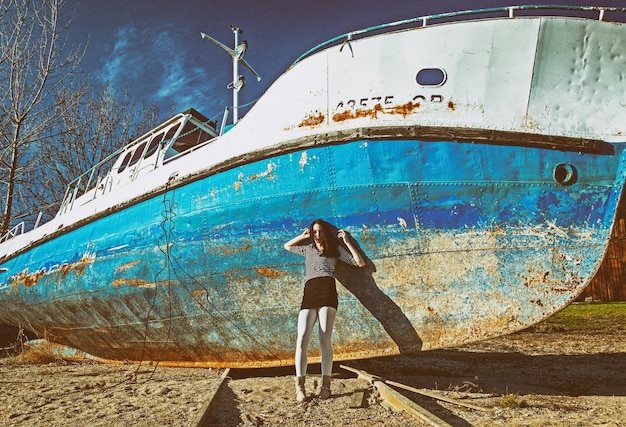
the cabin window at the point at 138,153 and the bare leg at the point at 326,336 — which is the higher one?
the cabin window at the point at 138,153

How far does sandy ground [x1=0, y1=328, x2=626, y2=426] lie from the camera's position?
133 inches

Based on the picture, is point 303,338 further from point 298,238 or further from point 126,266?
point 126,266

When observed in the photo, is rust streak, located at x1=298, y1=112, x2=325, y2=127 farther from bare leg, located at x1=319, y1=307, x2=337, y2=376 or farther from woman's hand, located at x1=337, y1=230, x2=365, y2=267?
bare leg, located at x1=319, y1=307, x2=337, y2=376

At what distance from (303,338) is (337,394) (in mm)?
643

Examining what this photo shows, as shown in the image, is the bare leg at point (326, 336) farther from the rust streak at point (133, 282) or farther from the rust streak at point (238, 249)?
the rust streak at point (133, 282)

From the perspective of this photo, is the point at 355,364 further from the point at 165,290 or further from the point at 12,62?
the point at 12,62

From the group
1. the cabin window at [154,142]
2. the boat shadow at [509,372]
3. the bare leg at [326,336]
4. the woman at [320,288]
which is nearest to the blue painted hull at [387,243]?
the woman at [320,288]

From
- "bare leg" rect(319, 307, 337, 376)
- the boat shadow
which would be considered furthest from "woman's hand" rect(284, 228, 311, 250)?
the boat shadow

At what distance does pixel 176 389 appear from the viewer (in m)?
4.50

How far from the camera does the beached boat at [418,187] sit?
384cm

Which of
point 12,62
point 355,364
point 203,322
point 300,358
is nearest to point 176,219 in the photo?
point 203,322

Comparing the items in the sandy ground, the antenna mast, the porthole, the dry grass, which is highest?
the antenna mast

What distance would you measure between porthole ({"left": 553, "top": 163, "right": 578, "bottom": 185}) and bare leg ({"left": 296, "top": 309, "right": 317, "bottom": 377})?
2377 millimetres

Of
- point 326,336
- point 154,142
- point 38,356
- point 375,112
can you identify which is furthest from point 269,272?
point 38,356
